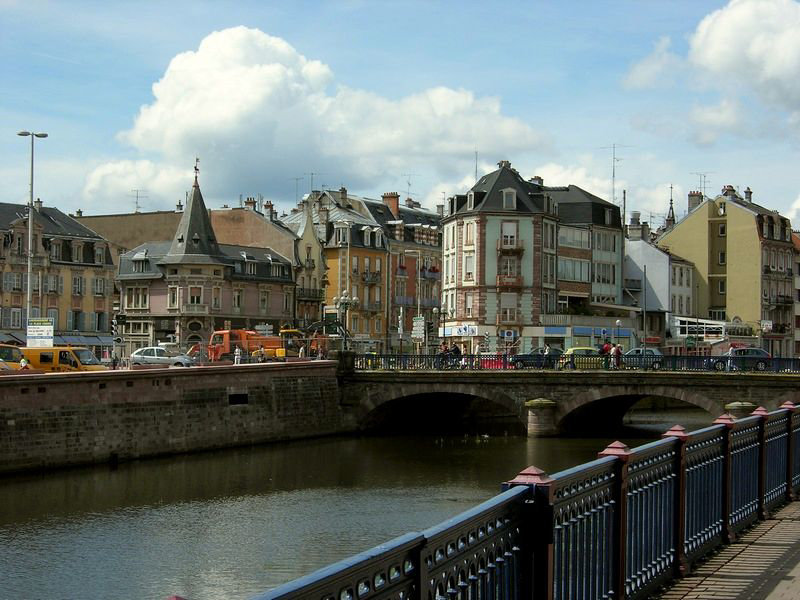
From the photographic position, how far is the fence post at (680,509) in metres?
12.3

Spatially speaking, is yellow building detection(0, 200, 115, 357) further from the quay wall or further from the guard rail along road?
the guard rail along road

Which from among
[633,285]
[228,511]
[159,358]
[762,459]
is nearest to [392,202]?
[633,285]

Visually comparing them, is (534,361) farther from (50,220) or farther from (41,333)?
(50,220)

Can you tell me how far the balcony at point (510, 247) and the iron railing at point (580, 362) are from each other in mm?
21868

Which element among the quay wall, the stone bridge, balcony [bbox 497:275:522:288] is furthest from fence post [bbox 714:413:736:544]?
balcony [bbox 497:275:522:288]

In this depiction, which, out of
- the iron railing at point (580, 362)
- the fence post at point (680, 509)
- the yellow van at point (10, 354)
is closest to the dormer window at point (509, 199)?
the iron railing at point (580, 362)

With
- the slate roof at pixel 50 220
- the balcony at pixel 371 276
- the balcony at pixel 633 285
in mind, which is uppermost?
the slate roof at pixel 50 220

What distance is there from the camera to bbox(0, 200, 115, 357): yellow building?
83938 millimetres

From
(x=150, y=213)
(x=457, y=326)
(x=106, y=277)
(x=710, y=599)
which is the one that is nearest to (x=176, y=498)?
(x=710, y=599)

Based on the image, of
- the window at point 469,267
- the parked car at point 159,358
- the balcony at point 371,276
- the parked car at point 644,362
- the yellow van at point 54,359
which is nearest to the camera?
the yellow van at point 54,359

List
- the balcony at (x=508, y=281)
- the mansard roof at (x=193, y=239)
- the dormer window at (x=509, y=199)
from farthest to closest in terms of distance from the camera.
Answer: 1. the mansard roof at (x=193, y=239)
2. the dormer window at (x=509, y=199)
3. the balcony at (x=508, y=281)

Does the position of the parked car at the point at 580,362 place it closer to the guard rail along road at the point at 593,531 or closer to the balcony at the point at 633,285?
the guard rail along road at the point at 593,531

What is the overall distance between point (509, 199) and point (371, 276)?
2665 centimetres

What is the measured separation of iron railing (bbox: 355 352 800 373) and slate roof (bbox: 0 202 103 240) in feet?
115
